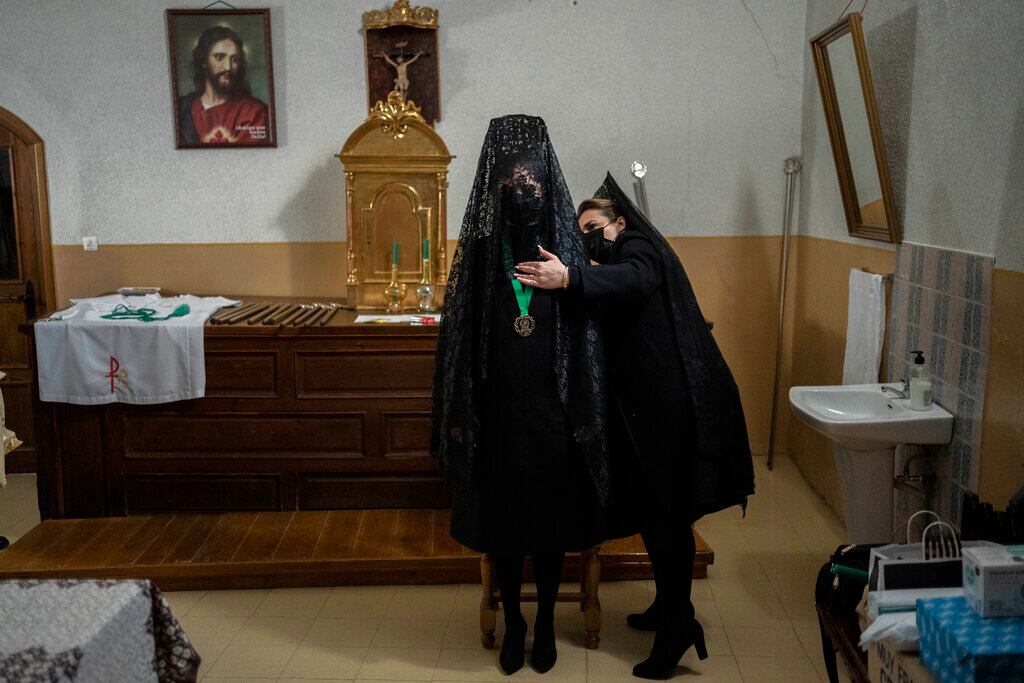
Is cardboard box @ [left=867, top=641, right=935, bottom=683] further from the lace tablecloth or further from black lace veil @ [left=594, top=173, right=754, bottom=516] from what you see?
the lace tablecloth

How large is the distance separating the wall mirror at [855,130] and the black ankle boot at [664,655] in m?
1.98

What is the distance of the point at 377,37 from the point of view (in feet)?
18.0

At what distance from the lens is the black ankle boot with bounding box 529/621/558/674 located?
3.35 metres

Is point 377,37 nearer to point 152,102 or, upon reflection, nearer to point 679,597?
point 152,102

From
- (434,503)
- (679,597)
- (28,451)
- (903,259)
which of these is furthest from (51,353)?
(903,259)

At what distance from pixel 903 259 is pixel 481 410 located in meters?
2.05

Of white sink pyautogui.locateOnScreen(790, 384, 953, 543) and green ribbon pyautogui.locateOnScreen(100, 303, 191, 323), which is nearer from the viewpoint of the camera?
white sink pyautogui.locateOnScreen(790, 384, 953, 543)

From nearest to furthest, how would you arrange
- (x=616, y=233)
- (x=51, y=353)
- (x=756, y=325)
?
(x=616, y=233)
(x=51, y=353)
(x=756, y=325)

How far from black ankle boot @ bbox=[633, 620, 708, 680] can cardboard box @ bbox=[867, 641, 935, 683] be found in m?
0.96

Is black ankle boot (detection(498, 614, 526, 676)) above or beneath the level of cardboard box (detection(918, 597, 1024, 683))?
beneath

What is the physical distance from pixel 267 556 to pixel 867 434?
8.29ft

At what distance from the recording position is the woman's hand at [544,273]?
3.03m

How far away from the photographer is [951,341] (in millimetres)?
3512

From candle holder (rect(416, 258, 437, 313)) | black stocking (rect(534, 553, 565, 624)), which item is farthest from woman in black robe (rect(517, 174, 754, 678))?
candle holder (rect(416, 258, 437, 313))
